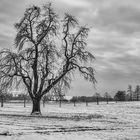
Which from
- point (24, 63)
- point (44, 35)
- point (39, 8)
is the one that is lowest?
point (24, 63)

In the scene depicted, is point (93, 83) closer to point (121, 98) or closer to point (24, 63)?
point (24, 63)

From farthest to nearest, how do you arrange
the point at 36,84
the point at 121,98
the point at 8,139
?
the point at 121,98 → the point at 36,84 → the point at 8,139

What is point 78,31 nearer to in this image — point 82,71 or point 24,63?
point 82,71

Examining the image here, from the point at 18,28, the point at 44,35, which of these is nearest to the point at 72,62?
the point at 44,35

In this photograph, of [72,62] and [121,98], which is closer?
[72,62]

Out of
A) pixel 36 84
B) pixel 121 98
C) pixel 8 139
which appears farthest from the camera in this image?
pixel 121 98

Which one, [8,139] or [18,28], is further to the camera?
[18,28]

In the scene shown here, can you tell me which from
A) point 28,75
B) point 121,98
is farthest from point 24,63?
point 121,98

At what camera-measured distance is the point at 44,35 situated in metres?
37.2

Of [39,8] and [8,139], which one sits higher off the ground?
[39,8]

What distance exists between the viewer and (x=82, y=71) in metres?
37.7

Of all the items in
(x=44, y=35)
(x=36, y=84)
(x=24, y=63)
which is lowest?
(x=36, y=84)

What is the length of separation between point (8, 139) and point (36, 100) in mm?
23104

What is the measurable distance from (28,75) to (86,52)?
6.79 meters
